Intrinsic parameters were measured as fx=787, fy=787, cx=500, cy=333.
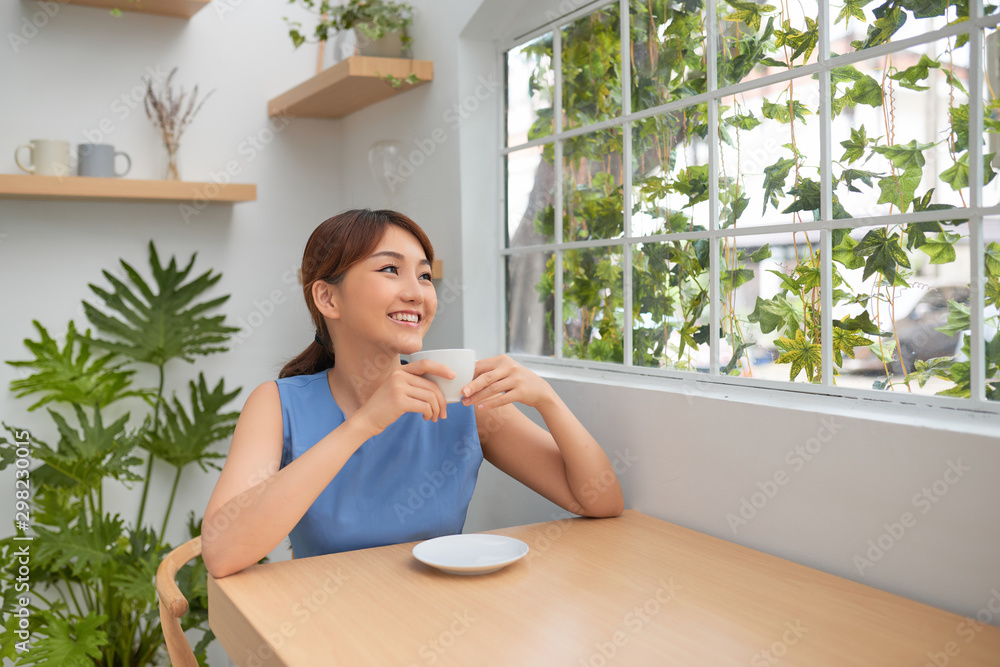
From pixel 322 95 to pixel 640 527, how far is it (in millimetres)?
1772

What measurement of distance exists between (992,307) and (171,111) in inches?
97.3

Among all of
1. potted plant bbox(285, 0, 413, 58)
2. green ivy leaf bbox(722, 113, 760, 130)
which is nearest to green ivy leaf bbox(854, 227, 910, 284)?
green ivy leaf bbox(722, 113, 760, 130)

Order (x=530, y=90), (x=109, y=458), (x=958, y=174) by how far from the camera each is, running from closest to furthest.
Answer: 1. (x=958, y=174)
2. (x=530, y=90)
3. (x=109, y=458)

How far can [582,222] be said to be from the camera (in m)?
1.97

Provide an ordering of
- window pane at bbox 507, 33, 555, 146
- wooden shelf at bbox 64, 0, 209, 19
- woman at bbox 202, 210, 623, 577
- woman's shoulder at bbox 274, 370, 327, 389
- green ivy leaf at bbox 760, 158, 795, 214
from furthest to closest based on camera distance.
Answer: wooden shelf at bbox 64, 0, 209, 19
window pane at bbox 507, 33, 555, 146
woman's shoulder at bbox 274, 370, 327, 389
green ivy leaf at bbox 760, 158, 795, 214
woman at bbox 202, 210, 623, 577

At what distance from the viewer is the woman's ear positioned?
1575 millimetres

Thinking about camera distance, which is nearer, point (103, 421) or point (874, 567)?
point (874, 567)

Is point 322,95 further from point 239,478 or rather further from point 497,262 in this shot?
point 239,478

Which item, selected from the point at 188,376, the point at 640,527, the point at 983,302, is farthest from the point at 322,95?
the point at 983,302

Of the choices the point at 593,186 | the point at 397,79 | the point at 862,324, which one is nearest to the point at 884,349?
the point at 862,324

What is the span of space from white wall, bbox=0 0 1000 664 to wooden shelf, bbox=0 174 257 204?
147mm

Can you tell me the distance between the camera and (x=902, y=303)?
4.16 ft

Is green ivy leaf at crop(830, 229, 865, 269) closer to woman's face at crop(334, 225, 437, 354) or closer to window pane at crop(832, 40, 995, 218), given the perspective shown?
window pane at crop(832, 40, 995, 218)

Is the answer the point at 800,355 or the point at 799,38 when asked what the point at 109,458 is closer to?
the point at 800,355
